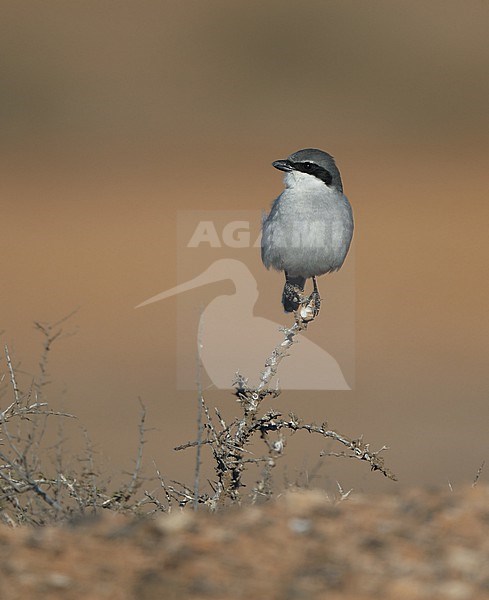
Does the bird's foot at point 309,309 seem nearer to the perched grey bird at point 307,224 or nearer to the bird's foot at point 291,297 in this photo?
the bird's foot at point 291,297

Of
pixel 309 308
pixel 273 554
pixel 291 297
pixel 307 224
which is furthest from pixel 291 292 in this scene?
pixel 273 554

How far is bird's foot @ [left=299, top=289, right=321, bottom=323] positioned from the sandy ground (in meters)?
2.21

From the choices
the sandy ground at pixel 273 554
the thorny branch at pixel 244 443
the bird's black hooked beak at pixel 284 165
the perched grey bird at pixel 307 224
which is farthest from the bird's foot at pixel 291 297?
the sandy ground at pixel 273 554

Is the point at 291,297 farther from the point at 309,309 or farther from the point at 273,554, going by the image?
the point at 273,554

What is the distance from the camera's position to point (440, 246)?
24672 mm

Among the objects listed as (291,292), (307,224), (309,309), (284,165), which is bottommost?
(309,309)

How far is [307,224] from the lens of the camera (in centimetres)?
817

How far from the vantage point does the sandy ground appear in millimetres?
3998

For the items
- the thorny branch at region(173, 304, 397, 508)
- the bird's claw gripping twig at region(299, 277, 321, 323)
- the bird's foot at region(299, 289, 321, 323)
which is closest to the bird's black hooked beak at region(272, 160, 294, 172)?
the bird's claw gripping twig at region(299, 277, 321, 323)

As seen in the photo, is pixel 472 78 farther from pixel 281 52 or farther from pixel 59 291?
pixel 59 291

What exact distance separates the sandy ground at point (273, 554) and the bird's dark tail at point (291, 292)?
3.47m

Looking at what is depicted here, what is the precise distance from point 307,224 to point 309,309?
3.88 ft

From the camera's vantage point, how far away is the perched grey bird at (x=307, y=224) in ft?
26.8

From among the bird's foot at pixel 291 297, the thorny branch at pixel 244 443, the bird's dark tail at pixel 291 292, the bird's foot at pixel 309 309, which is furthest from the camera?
the bird's dark tail at pixel 291 292
